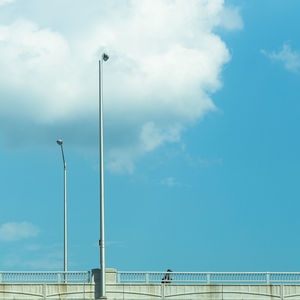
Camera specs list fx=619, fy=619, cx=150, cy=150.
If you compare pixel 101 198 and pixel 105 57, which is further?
pixel 105 57

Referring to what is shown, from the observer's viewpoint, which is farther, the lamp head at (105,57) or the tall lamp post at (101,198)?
the lamp head at (105,57)

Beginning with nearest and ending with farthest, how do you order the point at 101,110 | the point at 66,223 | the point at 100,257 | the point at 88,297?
the point at 100,257, the point at 101,110, the point at 88,297, the point at 66,223

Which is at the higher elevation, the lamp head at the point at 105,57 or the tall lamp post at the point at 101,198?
the lamp head at the point at 105,57

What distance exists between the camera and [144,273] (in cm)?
3384

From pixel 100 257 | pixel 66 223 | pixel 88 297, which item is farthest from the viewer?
pixel 66 223

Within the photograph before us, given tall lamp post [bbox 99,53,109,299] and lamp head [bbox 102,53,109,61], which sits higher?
lamp head [bbox 102,53,109,61]

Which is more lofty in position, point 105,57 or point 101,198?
point 105,57

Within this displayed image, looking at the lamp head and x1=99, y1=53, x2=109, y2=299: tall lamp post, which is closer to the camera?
x1=99, y1=53, x2=109, y2=299: tall lamp post

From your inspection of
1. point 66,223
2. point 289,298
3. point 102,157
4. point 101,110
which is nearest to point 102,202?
point 102,157

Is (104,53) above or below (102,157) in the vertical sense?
above

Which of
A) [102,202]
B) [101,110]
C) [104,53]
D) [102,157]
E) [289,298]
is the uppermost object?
[104,53]

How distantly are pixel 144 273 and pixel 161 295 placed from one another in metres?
1.50

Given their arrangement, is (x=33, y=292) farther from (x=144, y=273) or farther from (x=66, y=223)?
(x=66, y=223)

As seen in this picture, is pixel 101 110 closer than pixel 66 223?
Yes
